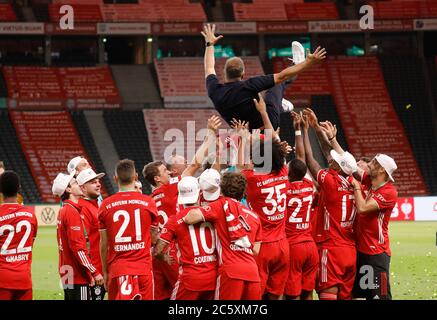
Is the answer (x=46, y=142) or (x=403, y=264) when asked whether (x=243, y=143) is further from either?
(x=46, y=142)

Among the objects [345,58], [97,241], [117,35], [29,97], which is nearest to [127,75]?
[117,35]

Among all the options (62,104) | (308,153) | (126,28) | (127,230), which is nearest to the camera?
(127,230)

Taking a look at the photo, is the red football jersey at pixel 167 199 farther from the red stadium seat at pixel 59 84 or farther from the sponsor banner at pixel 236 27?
the sponsor banner at pixel 236 27

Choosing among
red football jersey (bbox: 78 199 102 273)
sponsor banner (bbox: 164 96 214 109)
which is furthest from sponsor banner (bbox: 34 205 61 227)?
red football jersey (bbox: 78 199 102 273)

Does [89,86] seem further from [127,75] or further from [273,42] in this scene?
[273,42]

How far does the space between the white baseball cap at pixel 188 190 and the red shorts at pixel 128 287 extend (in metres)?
0.89

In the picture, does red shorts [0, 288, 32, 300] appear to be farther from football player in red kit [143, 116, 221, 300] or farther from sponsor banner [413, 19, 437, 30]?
sponsor banner [413, 19, 437, 30]

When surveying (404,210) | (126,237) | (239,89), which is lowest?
(404,210)

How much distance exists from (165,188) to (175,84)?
35.8m

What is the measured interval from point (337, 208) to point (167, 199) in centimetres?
201

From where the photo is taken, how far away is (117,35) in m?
46.1

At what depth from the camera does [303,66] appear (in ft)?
28.5

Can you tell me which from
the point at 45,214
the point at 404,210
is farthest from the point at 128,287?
the point at 404,210

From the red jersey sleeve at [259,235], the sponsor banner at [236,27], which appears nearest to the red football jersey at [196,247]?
the red jersey sleeve at [259,235]
